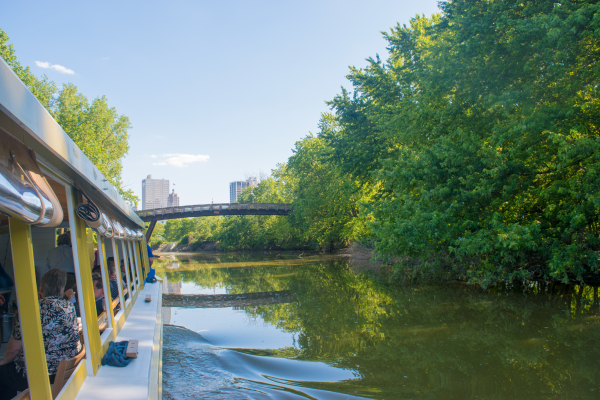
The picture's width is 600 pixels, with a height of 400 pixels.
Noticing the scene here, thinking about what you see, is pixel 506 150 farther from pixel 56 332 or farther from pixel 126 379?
pixel 56 332

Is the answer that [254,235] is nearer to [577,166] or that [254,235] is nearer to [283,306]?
[283,306]

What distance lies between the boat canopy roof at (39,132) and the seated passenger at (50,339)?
81cm

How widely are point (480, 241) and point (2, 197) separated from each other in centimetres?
1051

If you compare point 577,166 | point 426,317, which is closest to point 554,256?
point 577,166

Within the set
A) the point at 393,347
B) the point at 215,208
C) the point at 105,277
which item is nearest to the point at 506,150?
the point at 393,347

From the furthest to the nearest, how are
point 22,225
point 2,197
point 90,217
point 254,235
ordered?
point 254,235 < point 90,217 < point 22,225 < point 2,197

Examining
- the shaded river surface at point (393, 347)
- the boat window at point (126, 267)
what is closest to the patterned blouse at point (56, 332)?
the shaded river surface at point (393, 347)

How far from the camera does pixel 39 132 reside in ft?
7.06

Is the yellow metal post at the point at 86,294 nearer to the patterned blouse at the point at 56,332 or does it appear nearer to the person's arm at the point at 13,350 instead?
the patterned blouse at the point at 56,332

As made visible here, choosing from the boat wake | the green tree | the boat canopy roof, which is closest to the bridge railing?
the green tree

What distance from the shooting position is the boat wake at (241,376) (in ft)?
17.5

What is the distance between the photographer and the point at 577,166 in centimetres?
1021

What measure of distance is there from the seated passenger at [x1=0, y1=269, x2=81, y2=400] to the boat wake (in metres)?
2.39

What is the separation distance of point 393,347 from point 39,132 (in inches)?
261
